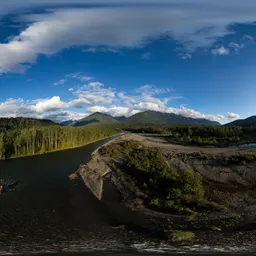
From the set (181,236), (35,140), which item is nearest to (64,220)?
(181,236)

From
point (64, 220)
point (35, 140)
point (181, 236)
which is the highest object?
point (35, 140)

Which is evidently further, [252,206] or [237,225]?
[252,206]

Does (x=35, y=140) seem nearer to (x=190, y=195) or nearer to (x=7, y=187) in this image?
(x=7, y=187)

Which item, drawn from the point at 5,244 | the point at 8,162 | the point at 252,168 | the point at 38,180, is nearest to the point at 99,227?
the point at 5,244

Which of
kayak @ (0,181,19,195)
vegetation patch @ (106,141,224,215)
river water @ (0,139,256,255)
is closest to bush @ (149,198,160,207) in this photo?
vegetation patch @ (106,141,224,215)

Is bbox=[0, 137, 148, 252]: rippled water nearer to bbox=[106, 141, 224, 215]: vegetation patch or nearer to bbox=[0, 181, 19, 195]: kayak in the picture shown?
bbox=[0, 181, 19, 195]: kayak

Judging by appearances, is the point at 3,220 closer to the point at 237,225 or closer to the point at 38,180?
the point at 38,180

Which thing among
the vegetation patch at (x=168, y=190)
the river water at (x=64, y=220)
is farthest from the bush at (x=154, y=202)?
the river water at (x=64, y=220)
